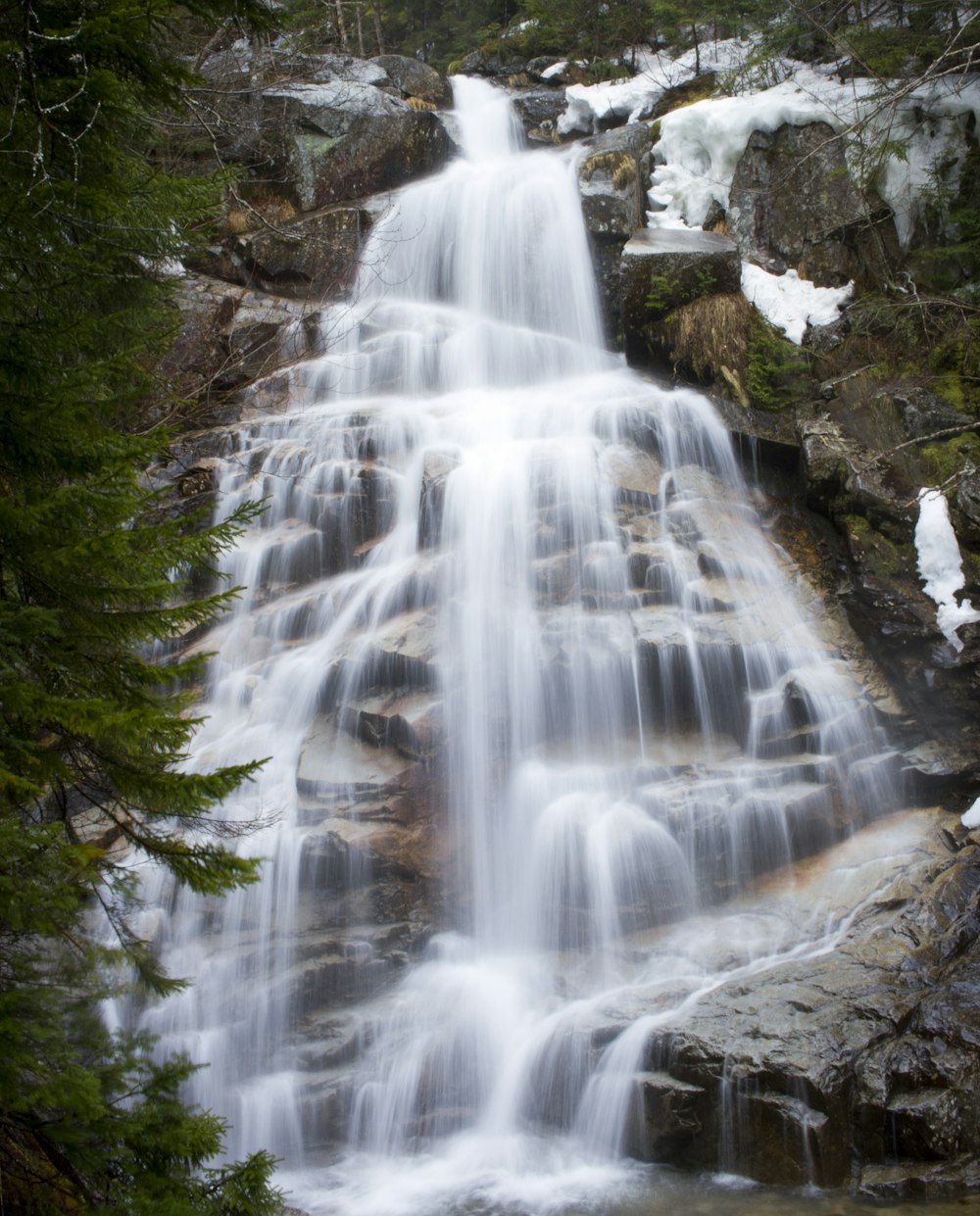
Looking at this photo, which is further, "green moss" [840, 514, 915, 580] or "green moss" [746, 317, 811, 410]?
"green moss" [746, 317, 811, 410]

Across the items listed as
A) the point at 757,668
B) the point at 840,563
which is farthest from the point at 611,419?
the point at 757,668

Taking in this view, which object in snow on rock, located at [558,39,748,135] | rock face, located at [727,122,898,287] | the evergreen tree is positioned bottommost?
the evergreen tree

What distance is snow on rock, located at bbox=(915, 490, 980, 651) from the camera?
8086mm

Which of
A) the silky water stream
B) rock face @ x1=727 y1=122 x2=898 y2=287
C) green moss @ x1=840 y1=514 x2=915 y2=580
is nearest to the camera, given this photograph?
the silky water stream

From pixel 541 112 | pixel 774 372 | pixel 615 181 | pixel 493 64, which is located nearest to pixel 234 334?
pixel 615 181

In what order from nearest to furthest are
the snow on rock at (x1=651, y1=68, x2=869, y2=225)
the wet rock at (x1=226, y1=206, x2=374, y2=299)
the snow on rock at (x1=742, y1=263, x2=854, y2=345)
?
the snow on rock at (x1=742, y1=263, x2=854, y2=345) → the snow on rock at (x1=651, y1=68, x2=869, y2=225) → the wet rock at (x1=226, y1=206, x2=374, y2=299)

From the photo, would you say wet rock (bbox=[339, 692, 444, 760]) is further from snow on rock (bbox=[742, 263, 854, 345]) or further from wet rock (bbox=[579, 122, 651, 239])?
wet rock (bbox=[579, 122, 651, 239])

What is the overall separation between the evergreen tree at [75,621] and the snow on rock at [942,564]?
23.5ft

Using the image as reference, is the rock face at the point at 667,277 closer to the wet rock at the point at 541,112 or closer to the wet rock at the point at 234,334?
the wet rock at the point at 234,334

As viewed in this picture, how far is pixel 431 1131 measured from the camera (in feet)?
19.1

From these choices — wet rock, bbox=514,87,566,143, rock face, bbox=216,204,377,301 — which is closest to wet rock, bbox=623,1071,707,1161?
rock face, bbox=216,204,377,301

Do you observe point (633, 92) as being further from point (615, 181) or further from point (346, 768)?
point (346, 768)

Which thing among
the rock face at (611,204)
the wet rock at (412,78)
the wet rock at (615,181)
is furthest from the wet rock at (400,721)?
the wet rock at (412,78)

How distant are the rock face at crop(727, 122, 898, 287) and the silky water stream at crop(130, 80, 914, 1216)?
12.0 ft
